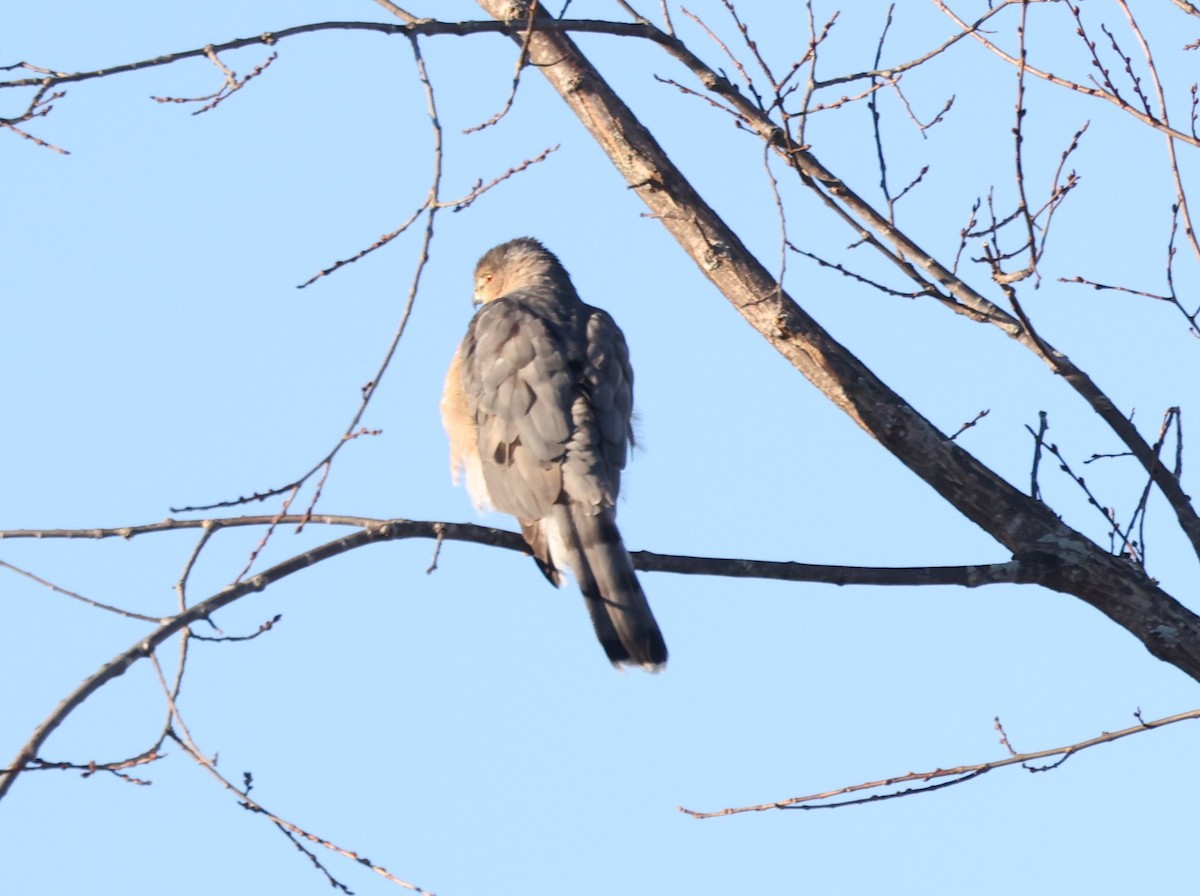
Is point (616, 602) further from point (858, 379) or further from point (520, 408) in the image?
point (858, 379)

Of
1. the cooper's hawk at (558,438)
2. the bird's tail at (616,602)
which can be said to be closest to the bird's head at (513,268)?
the cooper's hawk at (558,438)

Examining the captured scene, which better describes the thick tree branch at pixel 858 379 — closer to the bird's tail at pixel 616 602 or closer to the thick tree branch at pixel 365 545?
the thick tree branch at pixel 365 545

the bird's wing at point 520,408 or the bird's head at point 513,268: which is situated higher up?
the bird's head at point 513,268

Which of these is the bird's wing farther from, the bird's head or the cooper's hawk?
the bird's head

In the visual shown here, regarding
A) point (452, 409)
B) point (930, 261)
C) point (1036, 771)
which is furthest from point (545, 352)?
point (1036, 771)

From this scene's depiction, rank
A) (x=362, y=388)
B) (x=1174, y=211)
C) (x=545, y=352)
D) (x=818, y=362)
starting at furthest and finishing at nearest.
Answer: (x=545, y=352)
(x=818, y=362)
(x=1174, y=211)
(x=362, y=388)

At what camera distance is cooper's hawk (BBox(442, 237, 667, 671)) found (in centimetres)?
533

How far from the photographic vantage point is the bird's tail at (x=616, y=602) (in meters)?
5.30

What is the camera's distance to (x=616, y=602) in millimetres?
5309

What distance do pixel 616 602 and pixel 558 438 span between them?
26.1 inches

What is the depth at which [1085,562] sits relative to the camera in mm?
4941

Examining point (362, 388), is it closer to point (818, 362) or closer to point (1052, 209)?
point (818, 362)

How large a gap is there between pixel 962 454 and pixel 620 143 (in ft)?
5.24

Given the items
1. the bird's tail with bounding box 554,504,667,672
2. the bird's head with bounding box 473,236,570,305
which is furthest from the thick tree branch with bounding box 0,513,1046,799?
the bird's head with bounding box 473,236,570,305
